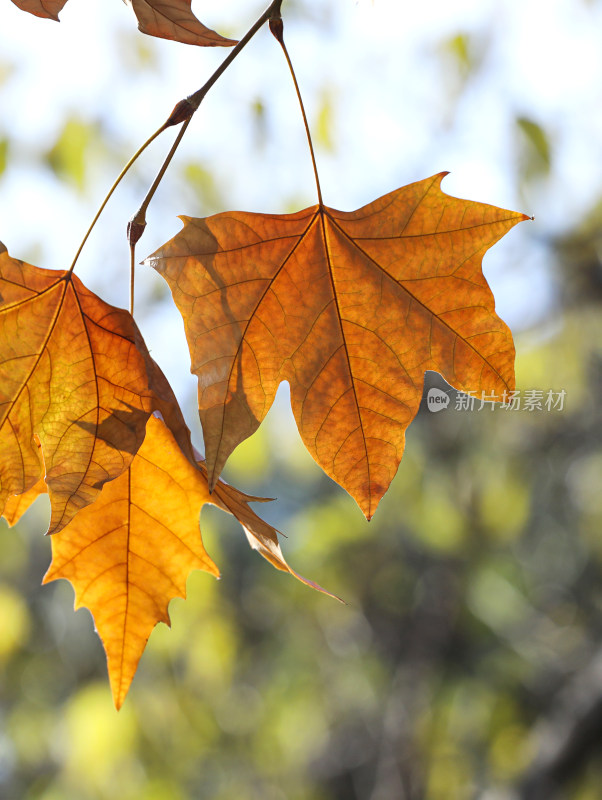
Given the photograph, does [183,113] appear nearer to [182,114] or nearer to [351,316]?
[182,114]

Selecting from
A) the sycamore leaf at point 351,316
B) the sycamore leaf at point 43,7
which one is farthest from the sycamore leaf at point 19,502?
the sycamore leaf at point 43,7

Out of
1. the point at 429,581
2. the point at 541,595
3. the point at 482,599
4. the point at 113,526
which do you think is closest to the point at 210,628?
the point at 429,581

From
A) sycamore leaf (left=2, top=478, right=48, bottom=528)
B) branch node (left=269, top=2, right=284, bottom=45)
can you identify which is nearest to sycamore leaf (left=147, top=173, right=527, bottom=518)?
branch node (left=269, top=2, right=284, bottom=45)

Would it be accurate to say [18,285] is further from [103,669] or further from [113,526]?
[103,669]

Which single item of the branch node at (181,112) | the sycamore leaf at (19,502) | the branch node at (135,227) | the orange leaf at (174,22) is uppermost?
the orange leaf at (174,22)

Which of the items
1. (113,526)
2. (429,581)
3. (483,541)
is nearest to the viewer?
(113,526)

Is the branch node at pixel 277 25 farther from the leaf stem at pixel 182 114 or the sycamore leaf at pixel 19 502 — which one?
the sycamore leaf at pixel 19 502
